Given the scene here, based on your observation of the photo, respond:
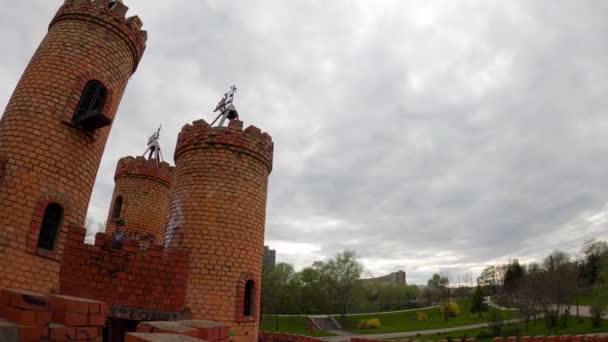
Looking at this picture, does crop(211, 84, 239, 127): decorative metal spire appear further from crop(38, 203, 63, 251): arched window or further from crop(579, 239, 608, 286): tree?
crop(579, 239, 608, 286): tree

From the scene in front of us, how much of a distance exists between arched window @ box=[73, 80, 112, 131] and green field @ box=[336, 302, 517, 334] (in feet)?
119

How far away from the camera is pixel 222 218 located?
39.7 feet

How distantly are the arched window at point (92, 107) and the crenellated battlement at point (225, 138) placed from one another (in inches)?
119

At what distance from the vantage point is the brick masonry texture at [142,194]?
59.4 feet

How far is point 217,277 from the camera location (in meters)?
11.5

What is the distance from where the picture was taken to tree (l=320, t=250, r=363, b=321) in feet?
163

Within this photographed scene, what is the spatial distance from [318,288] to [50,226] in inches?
1877

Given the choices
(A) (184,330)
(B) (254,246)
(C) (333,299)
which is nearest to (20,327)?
(A) (184,330)

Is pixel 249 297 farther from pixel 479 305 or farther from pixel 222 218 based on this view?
pixel 479 305

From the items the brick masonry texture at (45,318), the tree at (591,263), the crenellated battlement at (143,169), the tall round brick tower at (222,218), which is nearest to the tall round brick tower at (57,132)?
the tall round brick tower at (222,218)

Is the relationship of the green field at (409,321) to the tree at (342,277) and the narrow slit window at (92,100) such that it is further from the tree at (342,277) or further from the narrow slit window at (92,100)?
the narrow slit window at (92,100)

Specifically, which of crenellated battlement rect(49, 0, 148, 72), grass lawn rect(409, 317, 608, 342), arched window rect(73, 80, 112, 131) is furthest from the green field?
crenellated battlement rect(49, 0, 148, 72)

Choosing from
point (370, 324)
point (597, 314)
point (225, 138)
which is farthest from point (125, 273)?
point (370, 324)

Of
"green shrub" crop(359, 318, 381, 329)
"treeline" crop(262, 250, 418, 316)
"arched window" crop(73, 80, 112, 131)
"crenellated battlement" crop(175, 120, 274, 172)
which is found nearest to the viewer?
"arched window" crop(73, 80, 112, 131)
